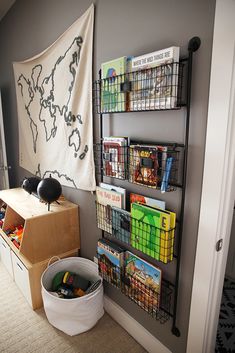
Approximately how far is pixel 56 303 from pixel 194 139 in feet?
4.51

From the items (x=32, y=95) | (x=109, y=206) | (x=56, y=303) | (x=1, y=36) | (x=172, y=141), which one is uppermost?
(x=1, y=36)

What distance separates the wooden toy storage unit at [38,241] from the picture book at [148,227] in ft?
2.52

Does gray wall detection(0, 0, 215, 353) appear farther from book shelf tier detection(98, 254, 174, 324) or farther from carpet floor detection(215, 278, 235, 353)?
carpet floor detection(215, 278, 235, 353)

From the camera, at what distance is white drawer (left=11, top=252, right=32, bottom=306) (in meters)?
1.77

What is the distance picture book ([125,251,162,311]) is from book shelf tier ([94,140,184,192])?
1.62ft

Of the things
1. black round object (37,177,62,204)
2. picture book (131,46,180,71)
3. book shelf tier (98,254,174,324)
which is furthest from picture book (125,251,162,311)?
picture book (131,46,180,71)

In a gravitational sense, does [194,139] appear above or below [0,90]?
below

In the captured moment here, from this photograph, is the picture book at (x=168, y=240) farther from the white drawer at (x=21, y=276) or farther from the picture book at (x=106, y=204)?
the white drawer at (x=21, y=276)

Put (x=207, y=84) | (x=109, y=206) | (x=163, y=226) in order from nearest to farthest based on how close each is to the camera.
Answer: (x=207, y=84) < (x=163, y=226) < (x=109, y=206)

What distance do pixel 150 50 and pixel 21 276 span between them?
6.29 ft

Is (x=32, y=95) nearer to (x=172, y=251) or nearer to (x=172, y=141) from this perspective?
(x=172, y=141)

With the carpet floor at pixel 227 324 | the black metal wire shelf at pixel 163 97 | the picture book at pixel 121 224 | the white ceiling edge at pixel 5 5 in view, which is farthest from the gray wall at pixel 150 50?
the white ceiling edge at pixel 5 5

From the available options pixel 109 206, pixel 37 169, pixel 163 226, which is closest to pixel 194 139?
pixel 163 226

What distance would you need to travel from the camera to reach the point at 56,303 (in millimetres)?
1512
